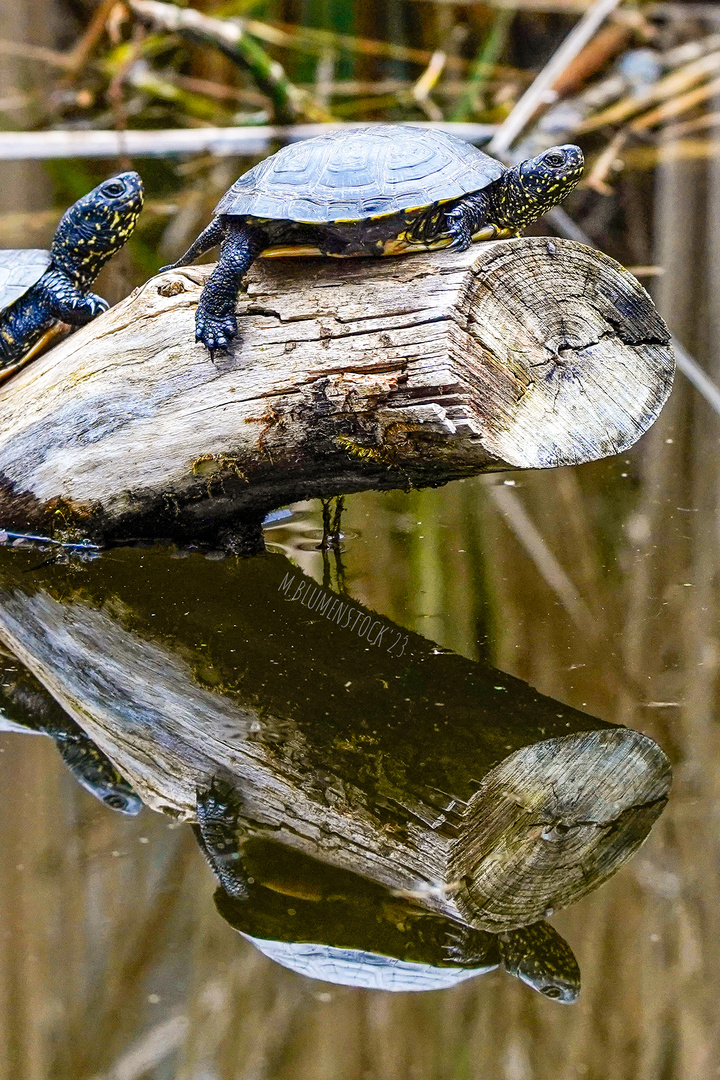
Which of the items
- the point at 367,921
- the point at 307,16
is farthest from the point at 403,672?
the point at 307,16

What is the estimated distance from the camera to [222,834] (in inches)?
71.1

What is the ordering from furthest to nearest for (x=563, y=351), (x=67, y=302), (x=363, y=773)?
(x=67, y=302), (x=563, y=351), (x=363, y=773)

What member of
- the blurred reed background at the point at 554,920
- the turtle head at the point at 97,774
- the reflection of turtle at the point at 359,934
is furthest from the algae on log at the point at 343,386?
the reflection of turtle at the point at 359,934

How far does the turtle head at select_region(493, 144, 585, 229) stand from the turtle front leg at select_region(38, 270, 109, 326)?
1118mm

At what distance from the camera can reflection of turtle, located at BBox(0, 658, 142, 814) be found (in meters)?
1.94

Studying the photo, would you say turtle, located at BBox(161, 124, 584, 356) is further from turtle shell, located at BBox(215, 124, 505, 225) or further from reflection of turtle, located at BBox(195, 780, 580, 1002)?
reflection of turtle, located at BBox(195, 780, 580, 1002)

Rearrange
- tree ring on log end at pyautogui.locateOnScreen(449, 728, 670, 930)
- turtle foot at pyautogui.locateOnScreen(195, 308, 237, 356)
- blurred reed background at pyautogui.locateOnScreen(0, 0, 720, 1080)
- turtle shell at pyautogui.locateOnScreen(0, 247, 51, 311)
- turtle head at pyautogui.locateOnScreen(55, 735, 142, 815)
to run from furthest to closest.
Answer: turtle shell at pyautogui.locateOnScreen(0, 247, 51, 311) < turtle foot at pyautogui.locateOnScreen(195, 308, 237, 356) < turtle head at pyautogui.locateOnScreen(55, 735, 142, 815) < tree ring on log end at pyautogui.locateOnScreen(449, 728, 670, 930) < blurred reed background at pyautogui.locateOnScreen(0, 0, 720, 1080)

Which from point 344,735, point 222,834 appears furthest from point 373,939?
point 344,735

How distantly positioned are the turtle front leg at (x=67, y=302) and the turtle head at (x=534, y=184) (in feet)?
3.67

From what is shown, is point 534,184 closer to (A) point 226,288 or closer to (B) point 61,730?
(A) point 226,288

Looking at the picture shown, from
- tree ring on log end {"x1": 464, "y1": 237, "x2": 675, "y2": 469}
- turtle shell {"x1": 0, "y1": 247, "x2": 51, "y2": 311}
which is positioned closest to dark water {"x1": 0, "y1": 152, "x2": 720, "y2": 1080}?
tree ring on log end {"x1": 464, "y1": 237, "x2": 675, "y2": 469}

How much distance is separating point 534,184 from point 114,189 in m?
1.20

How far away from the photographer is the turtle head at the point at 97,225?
9.68 ft

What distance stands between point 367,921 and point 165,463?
1333 mm
